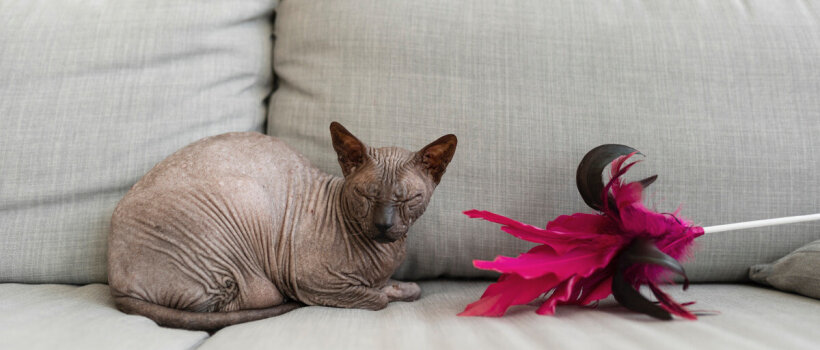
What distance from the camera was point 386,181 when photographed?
93 centimetres

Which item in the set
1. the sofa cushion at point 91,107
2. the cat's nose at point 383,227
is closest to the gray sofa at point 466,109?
the sofa cushion at point 91,107

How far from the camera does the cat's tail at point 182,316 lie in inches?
37.2

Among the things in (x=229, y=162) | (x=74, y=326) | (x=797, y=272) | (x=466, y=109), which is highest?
(x=466, y=109)

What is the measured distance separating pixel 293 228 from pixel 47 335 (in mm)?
412

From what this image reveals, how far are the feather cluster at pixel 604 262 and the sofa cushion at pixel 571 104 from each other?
0.74ft

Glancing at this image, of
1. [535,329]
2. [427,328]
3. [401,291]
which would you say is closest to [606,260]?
[535,329]

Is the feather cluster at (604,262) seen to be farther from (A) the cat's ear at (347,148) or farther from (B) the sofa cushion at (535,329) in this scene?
(A) the cat's ear at (347,148)

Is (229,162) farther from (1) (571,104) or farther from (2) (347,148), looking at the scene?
(1) (571,104)

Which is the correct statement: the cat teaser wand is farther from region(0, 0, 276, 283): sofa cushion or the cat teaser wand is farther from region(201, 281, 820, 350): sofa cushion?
region(0, 0, 276, 283): sofa cushion

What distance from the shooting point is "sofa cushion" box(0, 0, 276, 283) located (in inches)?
45.2

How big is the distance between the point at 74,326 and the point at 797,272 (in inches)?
51.2

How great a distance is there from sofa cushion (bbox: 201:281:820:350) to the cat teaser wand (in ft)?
0.10

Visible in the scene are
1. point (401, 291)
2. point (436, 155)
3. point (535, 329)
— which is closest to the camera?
point (535, 329)

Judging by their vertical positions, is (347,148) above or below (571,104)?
below
